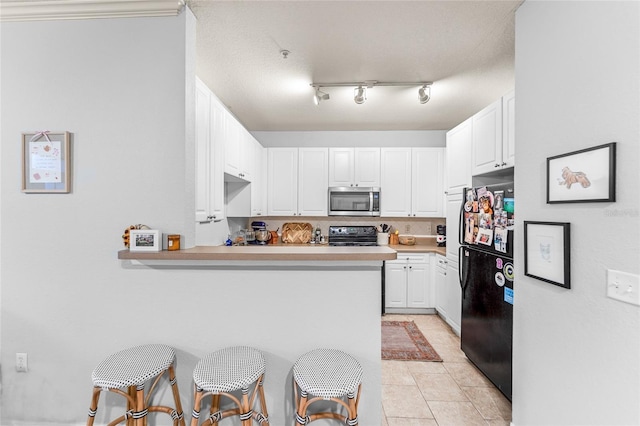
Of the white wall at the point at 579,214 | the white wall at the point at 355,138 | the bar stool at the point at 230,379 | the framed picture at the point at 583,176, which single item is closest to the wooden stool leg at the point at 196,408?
the bar stool at the point at 230,379

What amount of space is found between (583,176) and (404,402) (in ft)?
6.12

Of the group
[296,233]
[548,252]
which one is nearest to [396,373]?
[548,252]

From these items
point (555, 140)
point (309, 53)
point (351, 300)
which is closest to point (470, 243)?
point (555, 140)

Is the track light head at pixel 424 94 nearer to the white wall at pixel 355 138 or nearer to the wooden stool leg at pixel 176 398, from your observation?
the white wall at pixel 355 138

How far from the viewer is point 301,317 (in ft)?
5.63

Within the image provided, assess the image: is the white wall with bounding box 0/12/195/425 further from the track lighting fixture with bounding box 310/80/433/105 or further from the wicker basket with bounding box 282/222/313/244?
the wicker basket with bounding box 282/222/313/244

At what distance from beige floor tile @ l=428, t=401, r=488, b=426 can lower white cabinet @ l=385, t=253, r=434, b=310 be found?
5.75ft

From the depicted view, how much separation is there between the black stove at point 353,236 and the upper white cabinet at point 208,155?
1.87 metres

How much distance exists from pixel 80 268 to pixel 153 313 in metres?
0.54

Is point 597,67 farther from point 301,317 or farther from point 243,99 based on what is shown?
point 243,99

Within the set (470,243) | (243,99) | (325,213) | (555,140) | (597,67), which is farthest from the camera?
(325,213)

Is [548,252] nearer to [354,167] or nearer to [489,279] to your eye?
[489,279]

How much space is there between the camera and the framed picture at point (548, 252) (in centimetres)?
139

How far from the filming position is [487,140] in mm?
2541
